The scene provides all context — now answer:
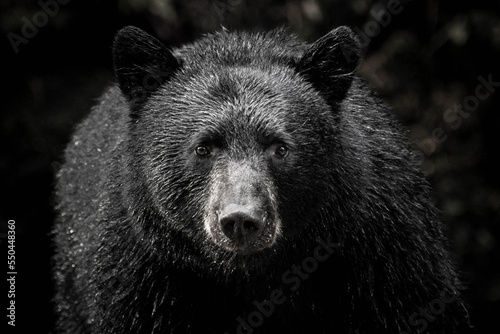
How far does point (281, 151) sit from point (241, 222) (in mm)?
640

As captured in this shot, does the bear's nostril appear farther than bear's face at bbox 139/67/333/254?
No

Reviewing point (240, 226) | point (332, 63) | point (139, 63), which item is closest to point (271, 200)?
point (240, 226)

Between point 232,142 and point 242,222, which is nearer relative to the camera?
point 242,222

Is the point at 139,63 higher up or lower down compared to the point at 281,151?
higher up

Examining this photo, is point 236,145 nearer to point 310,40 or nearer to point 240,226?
point 240,226

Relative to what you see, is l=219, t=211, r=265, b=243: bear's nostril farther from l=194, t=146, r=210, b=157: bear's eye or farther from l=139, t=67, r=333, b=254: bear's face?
l=194, t=146, r=210, b=157: bear's eye

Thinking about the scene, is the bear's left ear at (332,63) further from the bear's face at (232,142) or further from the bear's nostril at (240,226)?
the bear's nostril at (240,226)

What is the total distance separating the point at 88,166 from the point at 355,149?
6.81ft

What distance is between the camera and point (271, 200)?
470cm

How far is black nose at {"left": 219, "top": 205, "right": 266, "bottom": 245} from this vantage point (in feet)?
14.4

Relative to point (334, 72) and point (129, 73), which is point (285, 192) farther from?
point (129, 73)

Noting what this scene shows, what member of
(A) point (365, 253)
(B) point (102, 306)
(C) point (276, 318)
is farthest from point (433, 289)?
(B) point (102, 306)

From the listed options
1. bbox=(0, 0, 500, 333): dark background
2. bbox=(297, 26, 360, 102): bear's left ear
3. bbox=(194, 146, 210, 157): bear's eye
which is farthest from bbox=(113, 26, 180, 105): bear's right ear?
bbox=(0, 0, 500, 333): dark background

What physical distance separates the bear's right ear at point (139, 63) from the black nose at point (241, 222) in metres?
1.12
